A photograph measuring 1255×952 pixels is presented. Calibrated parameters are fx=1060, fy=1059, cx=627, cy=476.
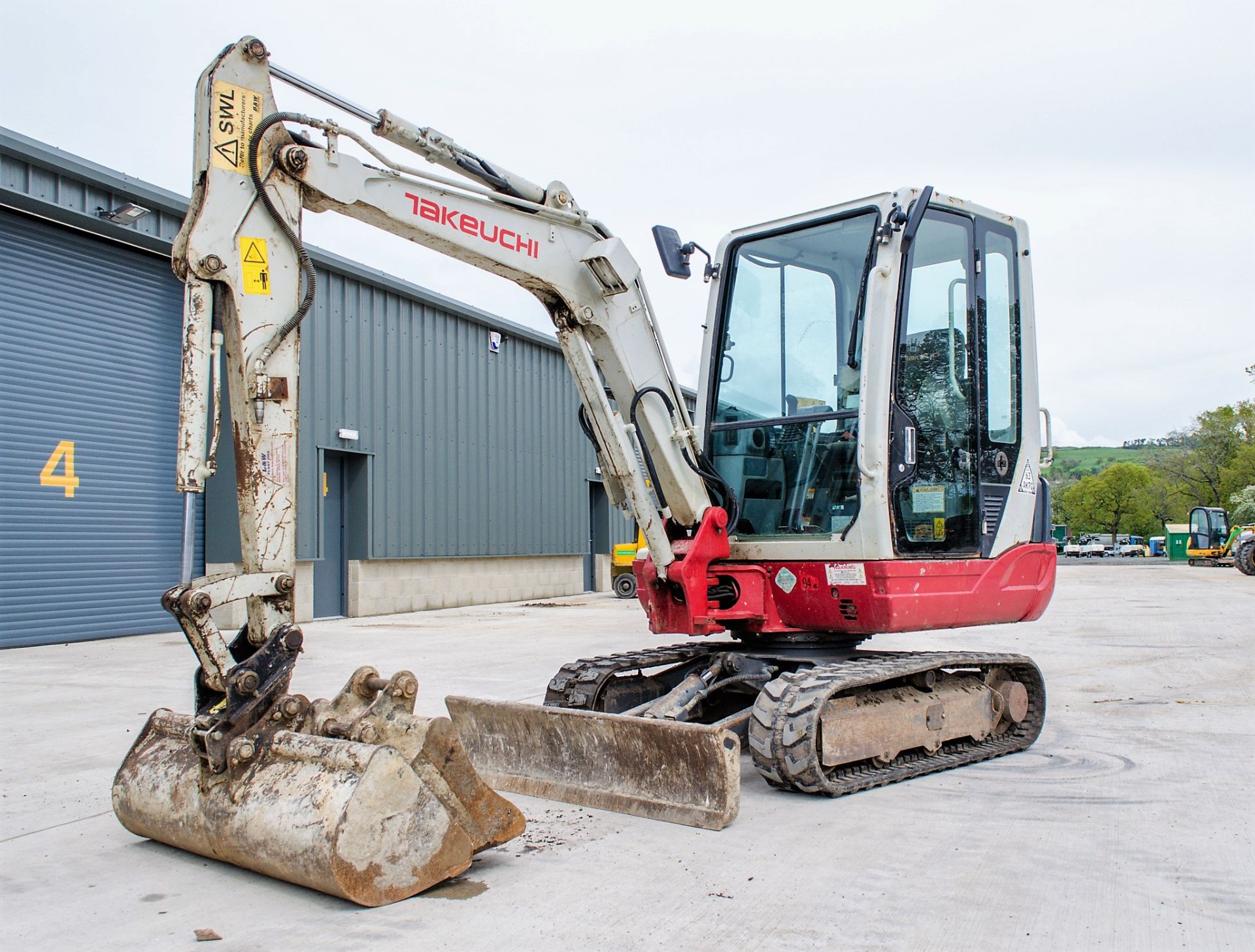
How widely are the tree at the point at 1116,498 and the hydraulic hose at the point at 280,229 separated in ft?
368

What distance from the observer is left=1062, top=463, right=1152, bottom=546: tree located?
359 feet

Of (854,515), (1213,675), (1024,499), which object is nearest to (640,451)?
(854,515)

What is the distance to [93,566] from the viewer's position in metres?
13.7

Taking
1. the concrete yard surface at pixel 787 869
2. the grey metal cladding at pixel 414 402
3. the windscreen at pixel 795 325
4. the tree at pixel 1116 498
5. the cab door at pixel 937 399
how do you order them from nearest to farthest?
the concrete yard surface at pixel 787 869
the cab door at pixel 937 399
the windscreen at pixel 795 325
the grey metal cladding at pixel 414 402
the tree at pixel 1116 498

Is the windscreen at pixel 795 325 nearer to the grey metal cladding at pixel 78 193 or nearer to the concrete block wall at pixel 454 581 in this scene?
the grey metal cladding at pixel 78 193

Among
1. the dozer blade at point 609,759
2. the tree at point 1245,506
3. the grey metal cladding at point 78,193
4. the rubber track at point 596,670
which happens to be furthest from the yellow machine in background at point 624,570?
the tree at point 1245,506

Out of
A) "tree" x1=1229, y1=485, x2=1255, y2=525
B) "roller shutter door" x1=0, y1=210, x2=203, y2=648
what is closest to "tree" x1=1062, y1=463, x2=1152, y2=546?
"tree" x1=1229, y1=485, x2=1255, y2=525

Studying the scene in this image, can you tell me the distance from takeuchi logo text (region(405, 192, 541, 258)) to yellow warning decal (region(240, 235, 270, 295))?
0.80 meters

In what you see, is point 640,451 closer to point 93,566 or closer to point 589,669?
point 589,669

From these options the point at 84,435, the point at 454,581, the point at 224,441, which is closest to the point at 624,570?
the point at 454,581

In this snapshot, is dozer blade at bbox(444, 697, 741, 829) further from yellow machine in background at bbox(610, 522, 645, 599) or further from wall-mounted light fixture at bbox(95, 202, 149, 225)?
yellow machine in background at bbox(610, 522, 645, 599)

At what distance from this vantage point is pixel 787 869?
13.6 ft

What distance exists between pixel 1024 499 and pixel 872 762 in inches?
82.1

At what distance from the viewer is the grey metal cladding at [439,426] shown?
54.7 feet
